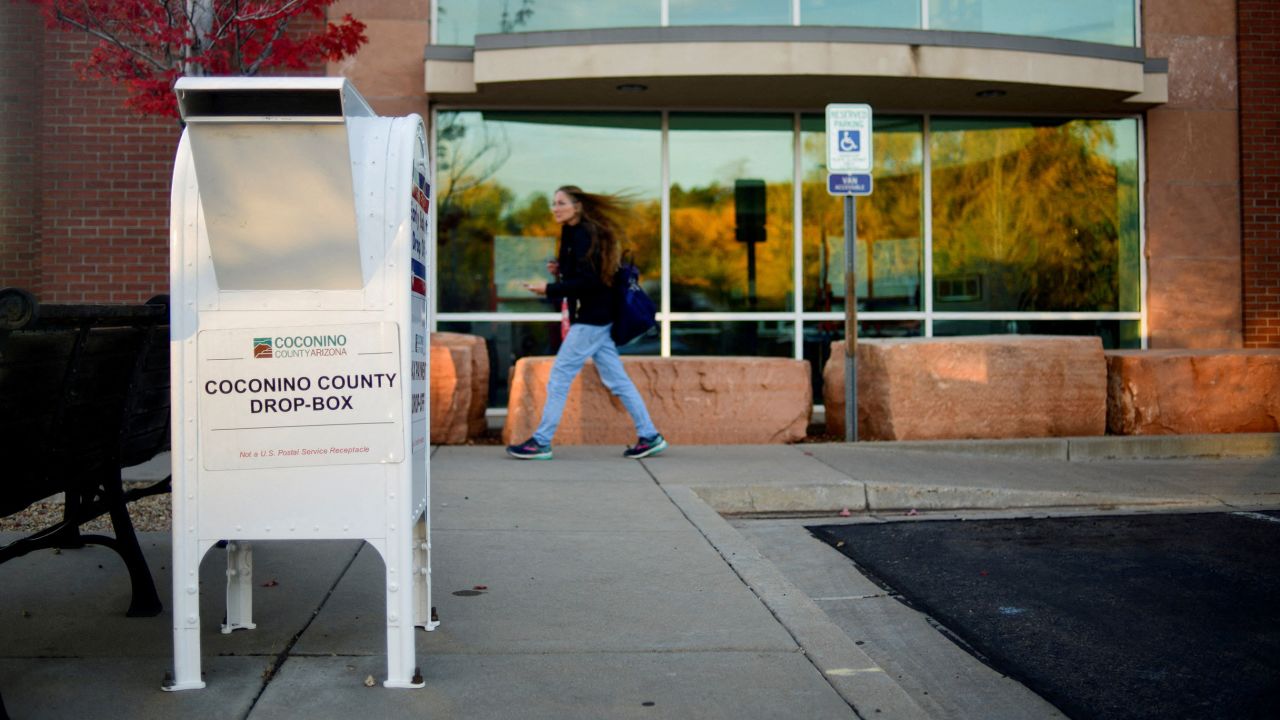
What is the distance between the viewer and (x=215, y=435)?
339 centimetres

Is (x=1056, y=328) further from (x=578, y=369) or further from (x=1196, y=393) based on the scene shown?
(x=578, y=369)

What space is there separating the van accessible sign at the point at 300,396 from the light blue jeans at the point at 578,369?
15.7ft

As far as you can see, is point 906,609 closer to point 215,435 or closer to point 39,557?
point 215,435

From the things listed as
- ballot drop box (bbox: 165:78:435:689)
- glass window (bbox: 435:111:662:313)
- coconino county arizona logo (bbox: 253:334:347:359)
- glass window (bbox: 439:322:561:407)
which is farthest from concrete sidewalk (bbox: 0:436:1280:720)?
glass window (bbox: 435:111:662:313)

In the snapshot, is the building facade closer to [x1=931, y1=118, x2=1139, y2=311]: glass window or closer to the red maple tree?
[x1=931, y1=118, x2=1139, y2=311]: glass window

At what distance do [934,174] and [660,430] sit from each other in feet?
16.6

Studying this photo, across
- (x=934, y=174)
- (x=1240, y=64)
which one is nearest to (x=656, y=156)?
(x=934, y=174)

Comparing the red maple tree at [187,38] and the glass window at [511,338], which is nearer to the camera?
the red maple tree at [187,38]

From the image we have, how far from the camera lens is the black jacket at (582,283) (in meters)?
8.19

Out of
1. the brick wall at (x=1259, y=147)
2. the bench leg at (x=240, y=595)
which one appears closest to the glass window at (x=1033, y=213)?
the brick wall at (x=1259, y=147)

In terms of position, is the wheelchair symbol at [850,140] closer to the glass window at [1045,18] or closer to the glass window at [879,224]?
the glass window at [879,224]

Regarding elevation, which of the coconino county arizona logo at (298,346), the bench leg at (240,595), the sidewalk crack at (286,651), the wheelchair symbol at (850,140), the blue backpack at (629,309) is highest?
the wheelchair symbol at (850,140)

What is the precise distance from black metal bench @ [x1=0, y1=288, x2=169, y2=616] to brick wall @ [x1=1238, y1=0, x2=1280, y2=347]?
1142cm

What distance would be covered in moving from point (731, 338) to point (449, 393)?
13.2 feet
